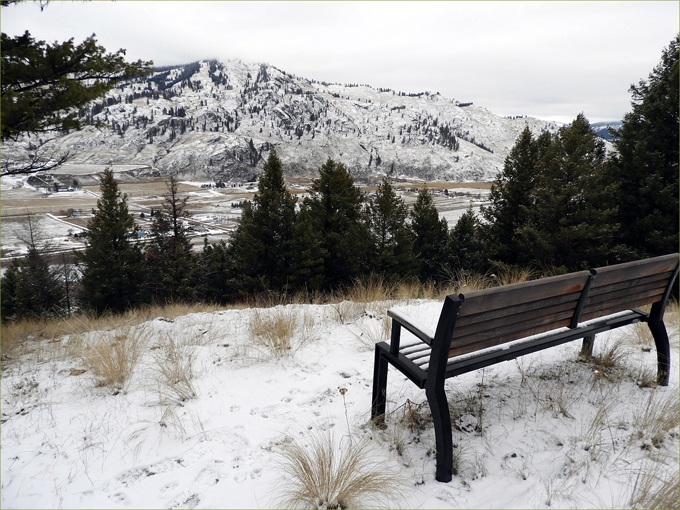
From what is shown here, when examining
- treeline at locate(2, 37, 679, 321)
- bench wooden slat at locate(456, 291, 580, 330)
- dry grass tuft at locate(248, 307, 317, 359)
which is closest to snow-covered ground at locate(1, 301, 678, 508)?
dry grass tuft at locate(248, 307, 317, 359)

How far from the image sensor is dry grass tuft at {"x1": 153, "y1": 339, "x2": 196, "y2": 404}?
3.10 m

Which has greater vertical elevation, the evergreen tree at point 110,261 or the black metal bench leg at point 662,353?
the black metal bench leg at point 662,353

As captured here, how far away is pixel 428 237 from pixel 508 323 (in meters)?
25.2

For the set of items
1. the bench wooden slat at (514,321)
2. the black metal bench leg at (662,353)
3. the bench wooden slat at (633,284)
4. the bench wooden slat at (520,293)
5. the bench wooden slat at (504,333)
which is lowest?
the black metal bench leg at (662,353)

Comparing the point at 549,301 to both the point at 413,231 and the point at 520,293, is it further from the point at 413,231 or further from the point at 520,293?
the point at 413,231

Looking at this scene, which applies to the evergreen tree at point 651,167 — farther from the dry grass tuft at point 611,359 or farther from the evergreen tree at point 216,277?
the evergreen tree at point 216,277

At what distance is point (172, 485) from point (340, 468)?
1100 millimetres

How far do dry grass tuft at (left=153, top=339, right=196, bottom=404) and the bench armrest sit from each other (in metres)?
2.04

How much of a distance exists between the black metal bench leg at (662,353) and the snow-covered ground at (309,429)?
0.42 feet

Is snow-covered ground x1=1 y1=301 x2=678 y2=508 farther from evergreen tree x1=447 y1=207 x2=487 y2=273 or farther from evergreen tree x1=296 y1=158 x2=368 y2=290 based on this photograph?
evergreen tree x1=447 y1=207 x2=487 y2=273

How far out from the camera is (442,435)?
7.02 ft

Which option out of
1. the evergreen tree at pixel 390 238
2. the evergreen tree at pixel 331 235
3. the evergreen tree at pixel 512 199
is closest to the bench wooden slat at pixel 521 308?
the evergreen tree at pixel 331 235

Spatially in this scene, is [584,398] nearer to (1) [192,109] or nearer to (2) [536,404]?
(2) [536,404]

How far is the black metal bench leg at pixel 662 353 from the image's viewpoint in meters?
2.97
